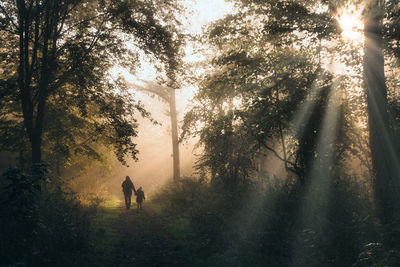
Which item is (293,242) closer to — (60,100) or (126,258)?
(126,258)

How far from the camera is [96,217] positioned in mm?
11492

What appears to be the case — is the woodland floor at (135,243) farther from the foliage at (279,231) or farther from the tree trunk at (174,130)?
the tree trunk at (174,130)

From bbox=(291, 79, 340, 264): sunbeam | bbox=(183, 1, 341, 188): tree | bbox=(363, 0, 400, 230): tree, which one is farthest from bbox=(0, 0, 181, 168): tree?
bbox=(363, 0, 400, 230): tree

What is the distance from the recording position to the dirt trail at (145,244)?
693 cm

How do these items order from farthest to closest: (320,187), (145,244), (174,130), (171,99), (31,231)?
(171,99) < (174,130) < (145,244) < (320,187) < (31,231)

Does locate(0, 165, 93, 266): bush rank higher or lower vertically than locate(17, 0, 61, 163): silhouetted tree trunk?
lower

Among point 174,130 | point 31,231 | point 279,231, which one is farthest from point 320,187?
point 174,130

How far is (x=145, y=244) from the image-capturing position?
841 cm

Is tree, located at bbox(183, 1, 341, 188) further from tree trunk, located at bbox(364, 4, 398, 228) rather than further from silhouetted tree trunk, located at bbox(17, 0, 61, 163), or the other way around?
silhouetted tree trunk, located at bbox(17, 0, 61, 163)

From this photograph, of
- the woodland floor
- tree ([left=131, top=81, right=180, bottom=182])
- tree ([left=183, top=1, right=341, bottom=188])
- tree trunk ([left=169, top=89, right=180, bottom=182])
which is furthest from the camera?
tree ([left=131, top=81, right=180, bottom=182])

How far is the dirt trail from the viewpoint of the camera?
6926 mm

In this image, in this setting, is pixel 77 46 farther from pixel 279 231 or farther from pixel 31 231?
pixel 279 231

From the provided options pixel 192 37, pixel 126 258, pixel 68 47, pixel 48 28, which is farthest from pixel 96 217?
pixel 192 37

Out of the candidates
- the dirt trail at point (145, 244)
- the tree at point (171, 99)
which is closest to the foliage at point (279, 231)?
the dirt trail at point (145, 244)
